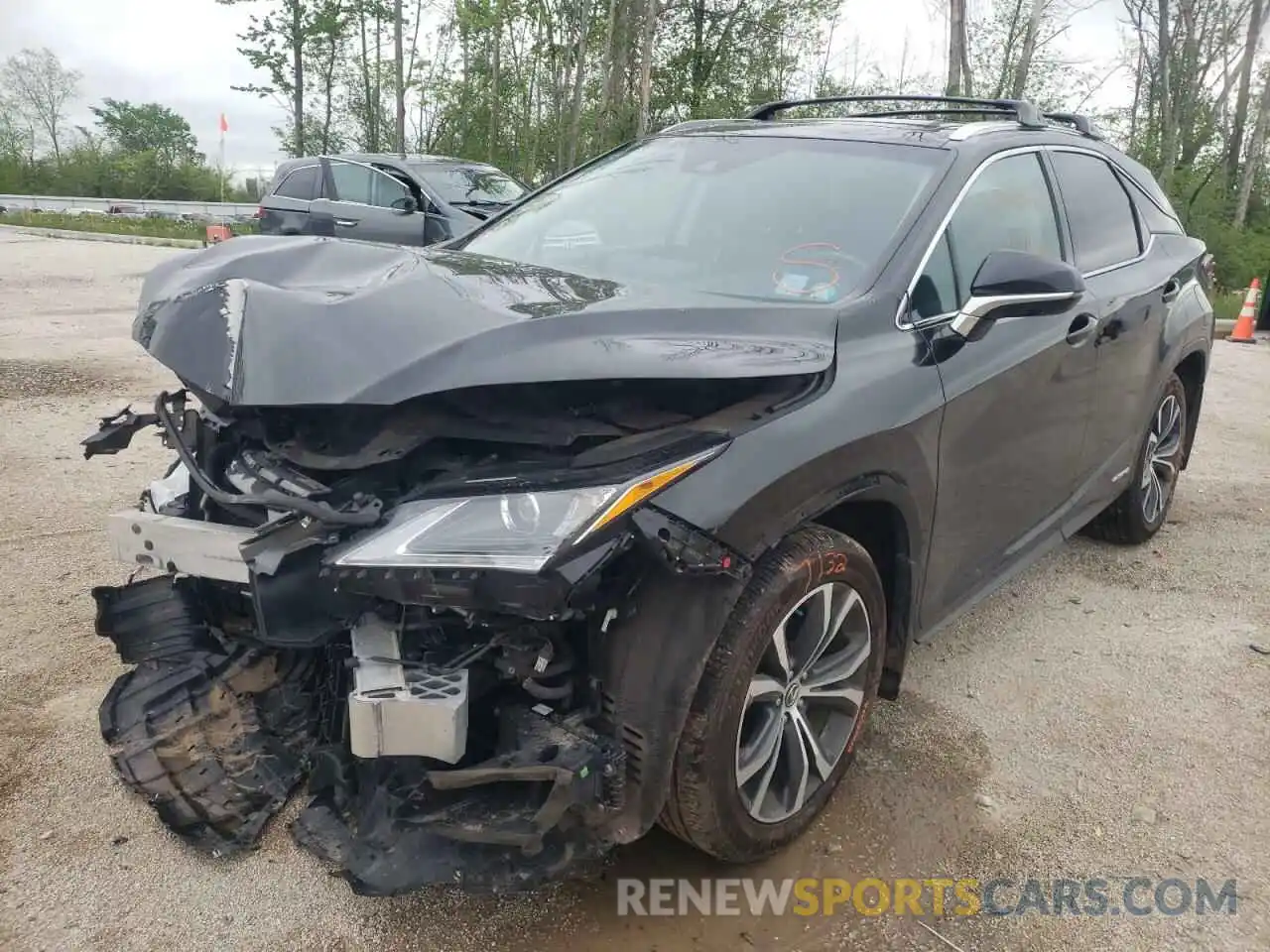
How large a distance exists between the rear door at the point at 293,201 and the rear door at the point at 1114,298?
9.46 meters

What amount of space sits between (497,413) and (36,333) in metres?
8.33

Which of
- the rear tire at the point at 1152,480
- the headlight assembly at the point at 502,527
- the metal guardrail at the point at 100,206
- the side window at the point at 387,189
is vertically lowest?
the rear tire at the point at 1152,480

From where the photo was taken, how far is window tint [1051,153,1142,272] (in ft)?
11.6

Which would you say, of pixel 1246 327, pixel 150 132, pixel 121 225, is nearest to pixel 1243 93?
pixel 1246 327

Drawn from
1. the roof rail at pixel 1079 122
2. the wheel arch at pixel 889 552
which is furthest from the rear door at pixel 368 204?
the wheel arch at pixel 889 552

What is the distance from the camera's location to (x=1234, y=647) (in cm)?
371

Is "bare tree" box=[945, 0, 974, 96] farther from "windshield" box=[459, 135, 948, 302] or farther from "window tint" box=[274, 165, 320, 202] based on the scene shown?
"windshield" box=[459, 135, 948, 302]

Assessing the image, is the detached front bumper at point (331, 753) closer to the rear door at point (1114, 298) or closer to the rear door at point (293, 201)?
the rear door at point (1114, 298)

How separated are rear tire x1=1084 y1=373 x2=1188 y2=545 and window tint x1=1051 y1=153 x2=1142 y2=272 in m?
0.79

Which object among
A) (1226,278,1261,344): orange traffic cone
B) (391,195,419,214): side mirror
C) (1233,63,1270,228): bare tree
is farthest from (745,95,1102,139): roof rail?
(1233,63,1270,228): bare tree

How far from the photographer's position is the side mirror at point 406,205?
33.7ft

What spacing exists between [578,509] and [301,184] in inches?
441

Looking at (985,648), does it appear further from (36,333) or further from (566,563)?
(36,333)

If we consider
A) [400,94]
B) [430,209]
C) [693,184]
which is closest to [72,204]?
[400,94]
